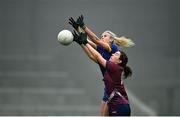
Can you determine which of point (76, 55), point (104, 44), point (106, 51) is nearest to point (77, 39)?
point (104, 44)

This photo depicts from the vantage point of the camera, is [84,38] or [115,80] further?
[115,80]

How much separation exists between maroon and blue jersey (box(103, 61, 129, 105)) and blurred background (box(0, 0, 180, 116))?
8.59 metres

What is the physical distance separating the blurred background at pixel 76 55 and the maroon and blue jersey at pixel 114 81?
859cm

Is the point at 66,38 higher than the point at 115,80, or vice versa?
the point at 66,38

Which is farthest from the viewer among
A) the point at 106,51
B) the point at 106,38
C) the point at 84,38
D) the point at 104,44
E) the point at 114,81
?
the point at 106,38

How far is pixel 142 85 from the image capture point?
55.0 feet

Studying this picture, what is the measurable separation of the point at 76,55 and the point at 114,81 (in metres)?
9.41

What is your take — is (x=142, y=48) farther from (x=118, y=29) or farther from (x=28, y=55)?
(x=28, y=55)

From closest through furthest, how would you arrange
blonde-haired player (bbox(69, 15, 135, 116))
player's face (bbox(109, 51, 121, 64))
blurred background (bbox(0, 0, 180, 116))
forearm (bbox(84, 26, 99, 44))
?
player's face (bbox(109, 51, 121, 64))
blonde-haired player (bbox(69, 15, 135, 116))
forearm (bbox(84, 26, 99, 44))
blurred background (bbox(0, 0, 180, 116))

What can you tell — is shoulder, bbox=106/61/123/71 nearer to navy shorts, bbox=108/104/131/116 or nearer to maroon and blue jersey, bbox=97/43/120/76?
navy shorts, bbox=108/104/131/116

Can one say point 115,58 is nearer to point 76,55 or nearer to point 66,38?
point 66,38

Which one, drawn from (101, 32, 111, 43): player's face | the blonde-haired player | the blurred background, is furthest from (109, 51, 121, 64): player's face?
the blurred background

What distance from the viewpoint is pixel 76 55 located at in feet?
54.5

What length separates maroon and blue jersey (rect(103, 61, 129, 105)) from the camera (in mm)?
7160
